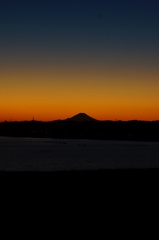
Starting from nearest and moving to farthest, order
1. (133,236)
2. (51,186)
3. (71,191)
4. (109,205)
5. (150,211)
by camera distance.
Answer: (133,236)
(150,211)
(109,205)
(71,191)
(51,186)

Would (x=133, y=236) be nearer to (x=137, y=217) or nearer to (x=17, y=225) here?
(x=137, y=217)

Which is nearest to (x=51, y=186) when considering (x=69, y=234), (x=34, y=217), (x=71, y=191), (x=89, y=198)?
(x=71, y=191)

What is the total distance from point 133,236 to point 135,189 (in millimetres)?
8624

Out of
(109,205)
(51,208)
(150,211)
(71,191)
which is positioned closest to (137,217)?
(150,211)

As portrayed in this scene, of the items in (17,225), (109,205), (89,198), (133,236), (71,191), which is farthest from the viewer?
(71,191)

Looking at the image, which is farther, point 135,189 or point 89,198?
point 135,189

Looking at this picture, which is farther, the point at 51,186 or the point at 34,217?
the point at 51,186

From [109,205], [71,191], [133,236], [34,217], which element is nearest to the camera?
[133,236]

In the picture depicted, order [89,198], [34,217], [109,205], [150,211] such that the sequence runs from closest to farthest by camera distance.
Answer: [34,217], [150,211], [109,205], [89,198]

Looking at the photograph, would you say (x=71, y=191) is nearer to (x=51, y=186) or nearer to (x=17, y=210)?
(x=51, y=186)

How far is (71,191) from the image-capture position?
1808 centimetres

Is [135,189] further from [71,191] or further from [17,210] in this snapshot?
[17,210]

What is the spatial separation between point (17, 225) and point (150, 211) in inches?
183

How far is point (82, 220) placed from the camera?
1238 centimetres
